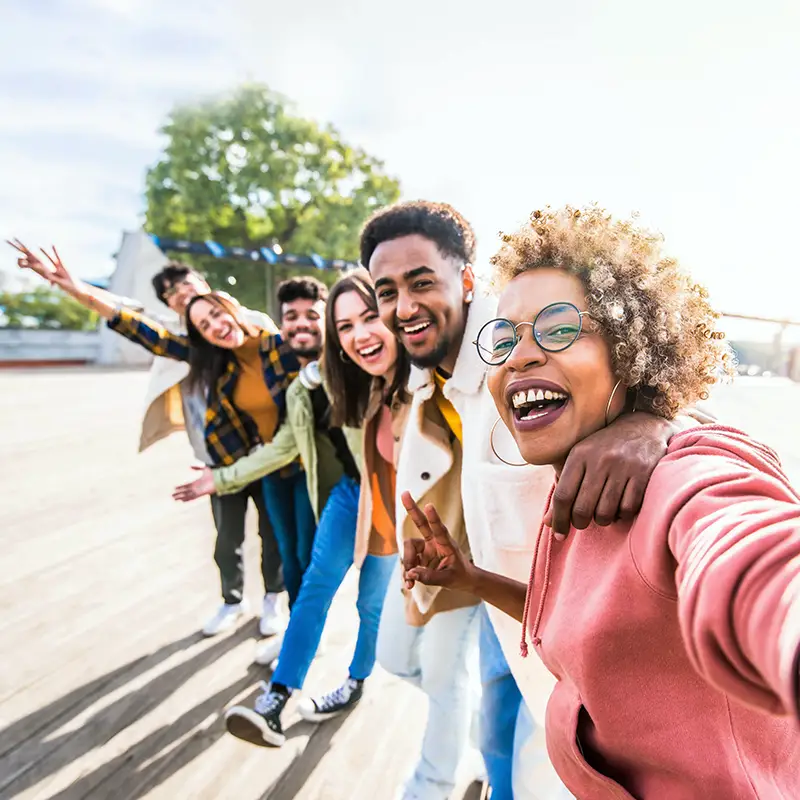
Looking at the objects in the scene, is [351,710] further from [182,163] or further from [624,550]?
[182,163]

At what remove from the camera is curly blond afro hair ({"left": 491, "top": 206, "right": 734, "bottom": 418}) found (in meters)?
0.98

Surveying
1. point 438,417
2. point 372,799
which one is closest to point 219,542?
point 372,799

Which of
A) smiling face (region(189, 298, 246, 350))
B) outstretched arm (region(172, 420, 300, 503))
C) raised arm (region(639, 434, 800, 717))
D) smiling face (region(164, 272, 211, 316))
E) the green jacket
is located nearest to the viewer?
raised arm (region(639, 434, 800, 717))

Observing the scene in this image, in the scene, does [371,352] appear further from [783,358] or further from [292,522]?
[783,358]

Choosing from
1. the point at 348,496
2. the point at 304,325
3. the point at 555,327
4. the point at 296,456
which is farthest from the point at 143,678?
the point at 555,327

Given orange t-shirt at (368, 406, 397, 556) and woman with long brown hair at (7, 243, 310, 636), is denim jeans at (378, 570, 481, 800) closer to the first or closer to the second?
orange t-shirt at (368, 406, 397, 556)

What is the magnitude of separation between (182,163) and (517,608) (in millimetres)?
22944

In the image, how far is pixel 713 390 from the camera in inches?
42.8

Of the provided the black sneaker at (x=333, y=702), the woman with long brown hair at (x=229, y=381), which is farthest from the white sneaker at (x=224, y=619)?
the black sneaker at (x=333, y=702)

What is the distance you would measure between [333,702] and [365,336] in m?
1.56

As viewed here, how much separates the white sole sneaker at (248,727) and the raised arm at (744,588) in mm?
1875

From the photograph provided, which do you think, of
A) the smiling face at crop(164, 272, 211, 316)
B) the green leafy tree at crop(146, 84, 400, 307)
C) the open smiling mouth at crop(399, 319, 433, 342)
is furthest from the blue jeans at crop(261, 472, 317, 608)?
the green leafy tree at crop(146, 84, 400, 307)

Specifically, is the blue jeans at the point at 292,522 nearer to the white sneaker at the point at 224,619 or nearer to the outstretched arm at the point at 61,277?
the white sneaker at the point at 224,619

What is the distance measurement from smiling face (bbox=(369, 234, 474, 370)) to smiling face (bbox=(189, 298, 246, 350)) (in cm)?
136
